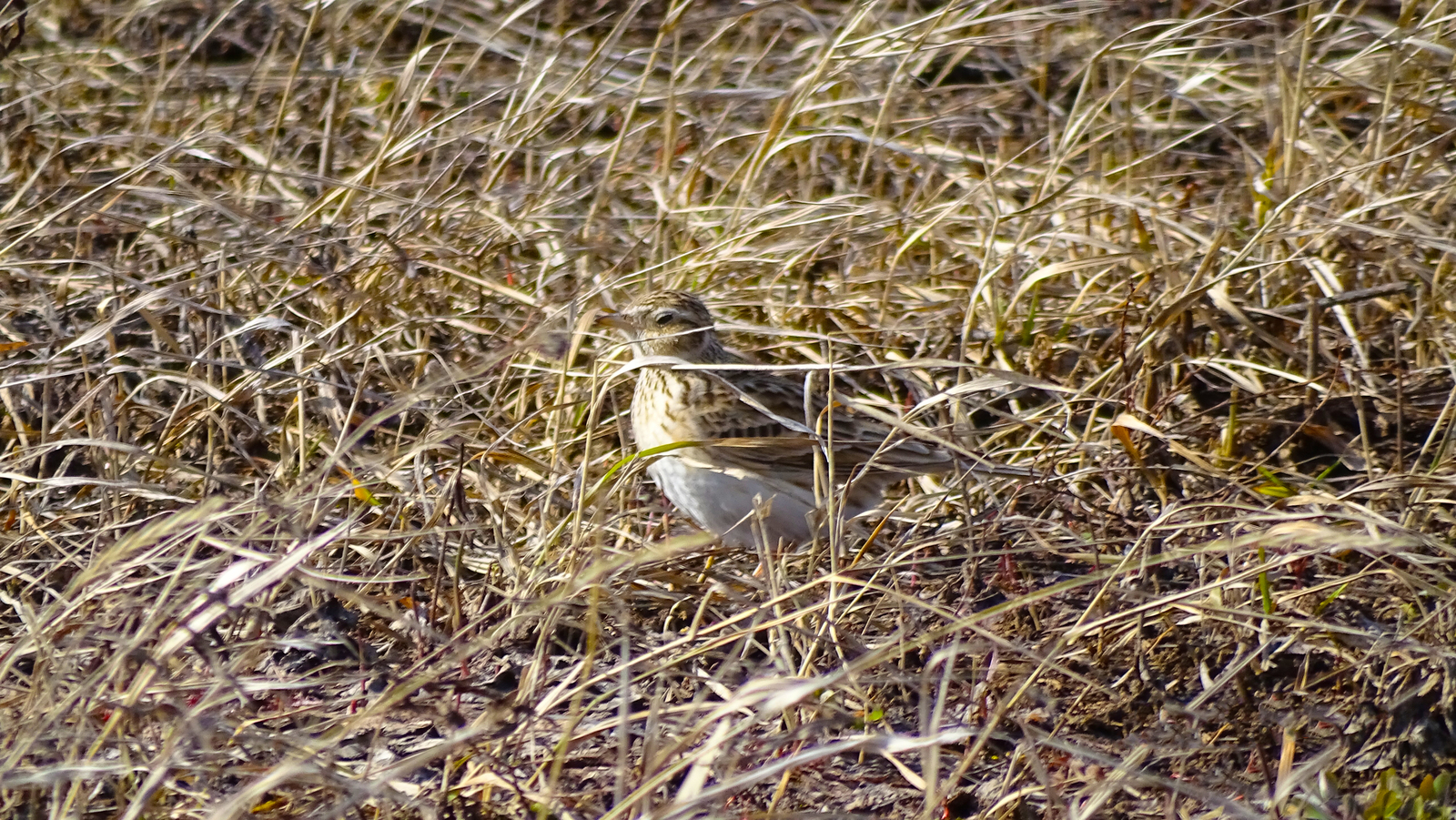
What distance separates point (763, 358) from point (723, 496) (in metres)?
1.10

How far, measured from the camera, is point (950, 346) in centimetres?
515

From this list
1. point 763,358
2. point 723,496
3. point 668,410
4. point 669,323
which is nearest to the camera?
point 723,496

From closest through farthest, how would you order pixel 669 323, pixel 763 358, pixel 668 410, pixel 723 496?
pixel 723 496 < pixel 668 410 < pixel 669 323 < pixel 763 358

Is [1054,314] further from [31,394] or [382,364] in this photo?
[31,394]

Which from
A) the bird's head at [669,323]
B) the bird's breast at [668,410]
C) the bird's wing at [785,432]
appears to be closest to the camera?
the bird's wing at [785,432]

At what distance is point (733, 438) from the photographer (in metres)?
4.43

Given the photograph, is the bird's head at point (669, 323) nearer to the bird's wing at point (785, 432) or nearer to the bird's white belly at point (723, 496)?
the bird's wing at point (785, 432)

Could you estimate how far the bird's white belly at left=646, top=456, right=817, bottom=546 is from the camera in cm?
431

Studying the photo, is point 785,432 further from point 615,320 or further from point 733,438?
point 615,320

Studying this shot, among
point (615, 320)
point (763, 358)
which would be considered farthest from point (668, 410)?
point (763, 358)

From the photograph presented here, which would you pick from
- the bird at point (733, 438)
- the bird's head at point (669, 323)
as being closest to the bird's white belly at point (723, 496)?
the bird at point (733, 438)

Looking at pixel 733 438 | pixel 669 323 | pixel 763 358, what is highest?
pixel 669 323

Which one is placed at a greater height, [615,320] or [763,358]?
[615,320]

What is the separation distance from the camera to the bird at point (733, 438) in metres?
4.30
